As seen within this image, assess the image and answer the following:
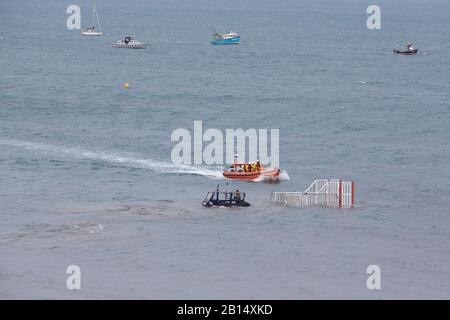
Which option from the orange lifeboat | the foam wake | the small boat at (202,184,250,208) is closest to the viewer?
the small boat at (202,184,250,208)

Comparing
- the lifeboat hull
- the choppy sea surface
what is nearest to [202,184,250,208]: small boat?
the choppy sea surface

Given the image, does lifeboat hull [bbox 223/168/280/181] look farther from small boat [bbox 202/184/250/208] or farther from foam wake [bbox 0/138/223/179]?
small boat [bbox 202/184/250/208]

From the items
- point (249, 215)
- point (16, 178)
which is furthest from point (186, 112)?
point (249, 215)

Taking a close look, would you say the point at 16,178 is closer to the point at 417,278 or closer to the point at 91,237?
the point at 91,237

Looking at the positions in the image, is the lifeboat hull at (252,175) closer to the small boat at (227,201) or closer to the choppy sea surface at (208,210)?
the choppy sea surface at (208,210)

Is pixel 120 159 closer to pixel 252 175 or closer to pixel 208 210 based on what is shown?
pixel 252 175

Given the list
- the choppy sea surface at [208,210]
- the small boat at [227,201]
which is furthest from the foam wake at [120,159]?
the small boat at [227,201]
